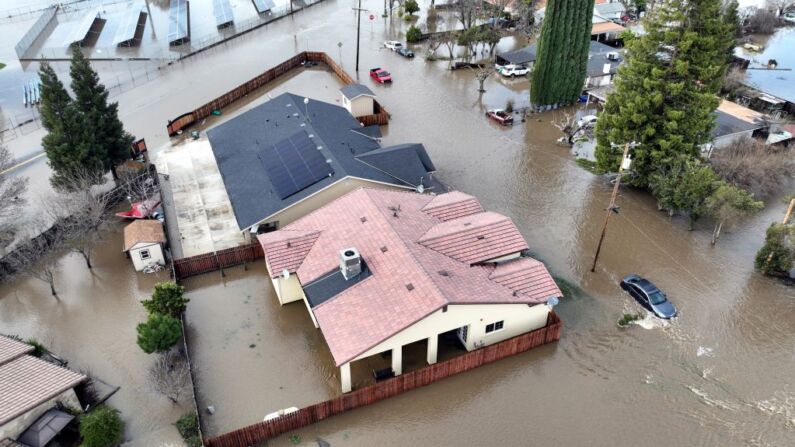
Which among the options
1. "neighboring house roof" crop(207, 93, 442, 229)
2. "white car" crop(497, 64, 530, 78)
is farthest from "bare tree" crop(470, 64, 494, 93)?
"neighboring house roof" crop(207, 93, 442, 229)

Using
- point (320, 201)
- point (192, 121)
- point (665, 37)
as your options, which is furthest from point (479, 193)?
point (192, 121)

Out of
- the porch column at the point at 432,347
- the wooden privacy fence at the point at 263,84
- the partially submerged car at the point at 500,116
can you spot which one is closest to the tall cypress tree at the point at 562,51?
the partially submerged car at the point at 500,116

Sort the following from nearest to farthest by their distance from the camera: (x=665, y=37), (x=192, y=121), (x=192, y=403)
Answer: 1. (x=192, y=403)
2. (x=665, y=37)
3. (x=192, y=121)

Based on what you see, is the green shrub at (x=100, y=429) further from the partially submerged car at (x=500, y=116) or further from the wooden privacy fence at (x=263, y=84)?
the partially submerged car at (x=500, y=116)

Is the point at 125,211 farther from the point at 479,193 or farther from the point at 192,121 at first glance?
the point at 479,193

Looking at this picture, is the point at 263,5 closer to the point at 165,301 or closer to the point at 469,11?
the point at 469,11

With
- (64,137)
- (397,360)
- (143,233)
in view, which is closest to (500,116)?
(397,360)
